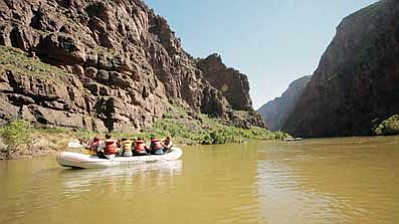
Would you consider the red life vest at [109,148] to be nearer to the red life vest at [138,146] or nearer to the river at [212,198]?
the red life vest at [138,146]

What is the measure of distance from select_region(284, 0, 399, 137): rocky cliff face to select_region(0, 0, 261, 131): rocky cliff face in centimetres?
9447

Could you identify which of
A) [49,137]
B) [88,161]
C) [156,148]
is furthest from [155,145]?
[49,137]

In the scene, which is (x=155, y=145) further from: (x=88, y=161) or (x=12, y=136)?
(x=12, y=136)

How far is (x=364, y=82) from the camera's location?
170250mm

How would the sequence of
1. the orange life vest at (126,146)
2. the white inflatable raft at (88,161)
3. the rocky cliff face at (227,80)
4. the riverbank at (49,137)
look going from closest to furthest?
1. the white inflatable raft at (88,161)
2. the orange life vest at (126,146)
3. the riverbank at (49,137)
4. the rocky cliff face at (227,80)

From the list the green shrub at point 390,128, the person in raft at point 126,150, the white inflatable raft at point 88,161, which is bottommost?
the white inflatable raft at point 88,161

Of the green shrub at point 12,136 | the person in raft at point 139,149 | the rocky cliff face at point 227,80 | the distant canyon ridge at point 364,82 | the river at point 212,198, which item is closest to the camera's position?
the river at point 212,198

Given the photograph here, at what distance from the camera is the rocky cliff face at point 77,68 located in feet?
184

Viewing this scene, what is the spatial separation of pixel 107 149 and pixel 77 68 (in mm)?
46975

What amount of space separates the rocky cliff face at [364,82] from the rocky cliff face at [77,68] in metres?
94.5

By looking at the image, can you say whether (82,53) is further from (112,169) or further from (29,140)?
(112,169)

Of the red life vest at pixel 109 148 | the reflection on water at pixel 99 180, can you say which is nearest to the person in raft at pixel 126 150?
the red life vest at pixel 109 148

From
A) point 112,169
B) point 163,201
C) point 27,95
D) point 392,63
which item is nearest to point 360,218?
point 163,201

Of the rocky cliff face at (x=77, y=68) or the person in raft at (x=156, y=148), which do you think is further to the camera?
the rocky cliff face at (x=77, y=68)
